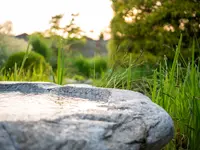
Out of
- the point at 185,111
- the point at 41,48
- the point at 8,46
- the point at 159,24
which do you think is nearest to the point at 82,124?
the point at 185,111

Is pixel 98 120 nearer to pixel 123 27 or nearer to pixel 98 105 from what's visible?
pixel 98 105

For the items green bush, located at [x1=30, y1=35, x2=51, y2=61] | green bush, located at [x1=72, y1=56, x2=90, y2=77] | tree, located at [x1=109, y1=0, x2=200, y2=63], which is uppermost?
tree, located at [x1=109, y1=0, x2=200, y2=63]

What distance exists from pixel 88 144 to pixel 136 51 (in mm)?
6615

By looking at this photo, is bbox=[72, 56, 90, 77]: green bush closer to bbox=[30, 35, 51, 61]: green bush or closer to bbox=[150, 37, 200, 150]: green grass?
bbox=[30, 35, 51, 61]: green bush

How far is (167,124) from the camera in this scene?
1682mm

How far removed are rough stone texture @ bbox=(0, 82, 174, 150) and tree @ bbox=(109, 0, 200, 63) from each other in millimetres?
5276

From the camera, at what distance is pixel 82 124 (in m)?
1.48

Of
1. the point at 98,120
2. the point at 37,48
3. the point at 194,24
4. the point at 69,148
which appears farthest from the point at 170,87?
the point at 37,48

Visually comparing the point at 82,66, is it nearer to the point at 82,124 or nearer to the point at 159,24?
the point at 159,24

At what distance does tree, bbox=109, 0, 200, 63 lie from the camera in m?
7.35

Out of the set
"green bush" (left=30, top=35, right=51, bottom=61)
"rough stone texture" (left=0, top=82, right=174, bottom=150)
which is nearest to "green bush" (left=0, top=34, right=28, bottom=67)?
"green bush" (left=30, top=35, right=51, bottom=61)

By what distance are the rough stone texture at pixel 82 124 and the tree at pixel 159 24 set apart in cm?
528

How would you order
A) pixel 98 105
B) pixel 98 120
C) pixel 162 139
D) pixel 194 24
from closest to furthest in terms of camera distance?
pixel 98 120
pixel 162 139
pixel 98 105
pixel 194 24

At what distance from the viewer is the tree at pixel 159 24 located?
7.35 meters
